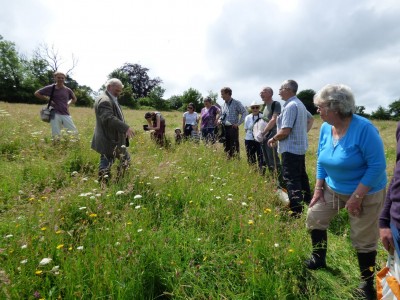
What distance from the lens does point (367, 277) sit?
2281mm

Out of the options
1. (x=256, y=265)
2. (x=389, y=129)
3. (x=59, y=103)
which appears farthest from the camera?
(x=389, y=129)

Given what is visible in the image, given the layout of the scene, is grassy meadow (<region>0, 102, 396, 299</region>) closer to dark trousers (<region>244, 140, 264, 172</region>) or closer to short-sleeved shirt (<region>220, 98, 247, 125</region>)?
dark trousers (<region>244, 140, 264, 172</region>)

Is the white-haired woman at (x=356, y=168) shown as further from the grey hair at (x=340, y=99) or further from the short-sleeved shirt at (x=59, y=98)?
the short-sleeved shirt at (x=59, y=98)

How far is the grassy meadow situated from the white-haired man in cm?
34

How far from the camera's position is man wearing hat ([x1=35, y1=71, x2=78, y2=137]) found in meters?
6.07

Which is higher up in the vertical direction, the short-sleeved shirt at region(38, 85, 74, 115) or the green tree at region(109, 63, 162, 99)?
the green tree at region(109, 63, 162, 99)

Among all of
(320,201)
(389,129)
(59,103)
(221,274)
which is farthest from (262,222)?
(389,129)

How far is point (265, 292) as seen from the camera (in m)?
2.08

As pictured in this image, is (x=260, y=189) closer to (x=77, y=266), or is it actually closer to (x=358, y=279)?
(x=358, y=279)

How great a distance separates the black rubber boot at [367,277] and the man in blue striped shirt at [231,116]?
4212 mm

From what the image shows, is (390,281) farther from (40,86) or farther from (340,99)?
(40,86)

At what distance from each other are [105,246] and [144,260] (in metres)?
0.37

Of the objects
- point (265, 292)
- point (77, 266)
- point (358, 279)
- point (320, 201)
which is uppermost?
point (320, 201)

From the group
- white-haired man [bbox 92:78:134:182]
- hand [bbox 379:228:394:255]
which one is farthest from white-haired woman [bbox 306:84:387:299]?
white-haired man [bbox 92:78:134:182]
